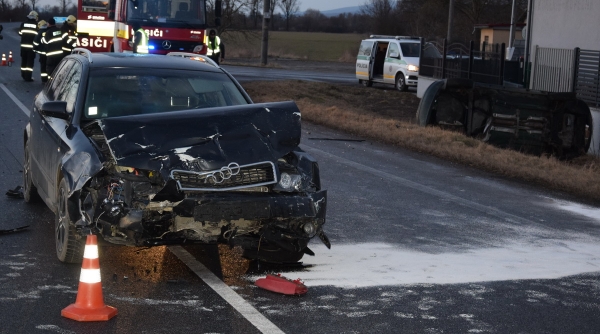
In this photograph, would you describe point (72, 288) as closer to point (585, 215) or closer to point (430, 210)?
point (430, 210)

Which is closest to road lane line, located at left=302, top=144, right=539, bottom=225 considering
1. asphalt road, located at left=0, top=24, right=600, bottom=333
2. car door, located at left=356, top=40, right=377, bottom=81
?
asphalt road, located at left=0, top=24, right=600, bottom=333

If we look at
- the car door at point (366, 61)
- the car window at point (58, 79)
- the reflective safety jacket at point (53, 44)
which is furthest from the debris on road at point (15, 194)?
the car door at point (366, 61)

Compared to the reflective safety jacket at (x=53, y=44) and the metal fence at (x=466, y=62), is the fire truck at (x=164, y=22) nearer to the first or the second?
the reflective safety jacket at (x=53, y=44)

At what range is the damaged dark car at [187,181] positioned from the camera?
6.43 m

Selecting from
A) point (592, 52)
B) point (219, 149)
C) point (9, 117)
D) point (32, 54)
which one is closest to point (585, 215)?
point (219, 149)

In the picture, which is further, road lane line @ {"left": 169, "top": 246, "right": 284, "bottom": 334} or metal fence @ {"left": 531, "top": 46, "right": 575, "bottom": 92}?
metal fence @ {"left": 531, "top": 46, "right": 575, "bottom": 92}

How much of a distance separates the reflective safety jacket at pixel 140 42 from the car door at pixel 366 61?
1301cm

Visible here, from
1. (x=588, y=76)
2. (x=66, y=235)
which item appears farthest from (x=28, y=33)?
(x=66, y=235)

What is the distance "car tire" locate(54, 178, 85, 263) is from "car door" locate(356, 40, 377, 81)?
90.1ft

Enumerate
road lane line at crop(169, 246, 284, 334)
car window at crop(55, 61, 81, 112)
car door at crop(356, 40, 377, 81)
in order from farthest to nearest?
car door at crop(356, 40, 377, 81)
car window at crop(55, 61, 81, 112)
road lane line at crop(169, 246, 284, 334)

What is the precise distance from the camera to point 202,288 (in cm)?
644

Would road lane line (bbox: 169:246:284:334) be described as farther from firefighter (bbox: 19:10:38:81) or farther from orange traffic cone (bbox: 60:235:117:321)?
firefighter (bbox: 19:10:38:81)

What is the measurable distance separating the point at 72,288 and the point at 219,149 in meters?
1.43

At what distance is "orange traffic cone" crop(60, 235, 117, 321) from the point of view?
18.4ft
